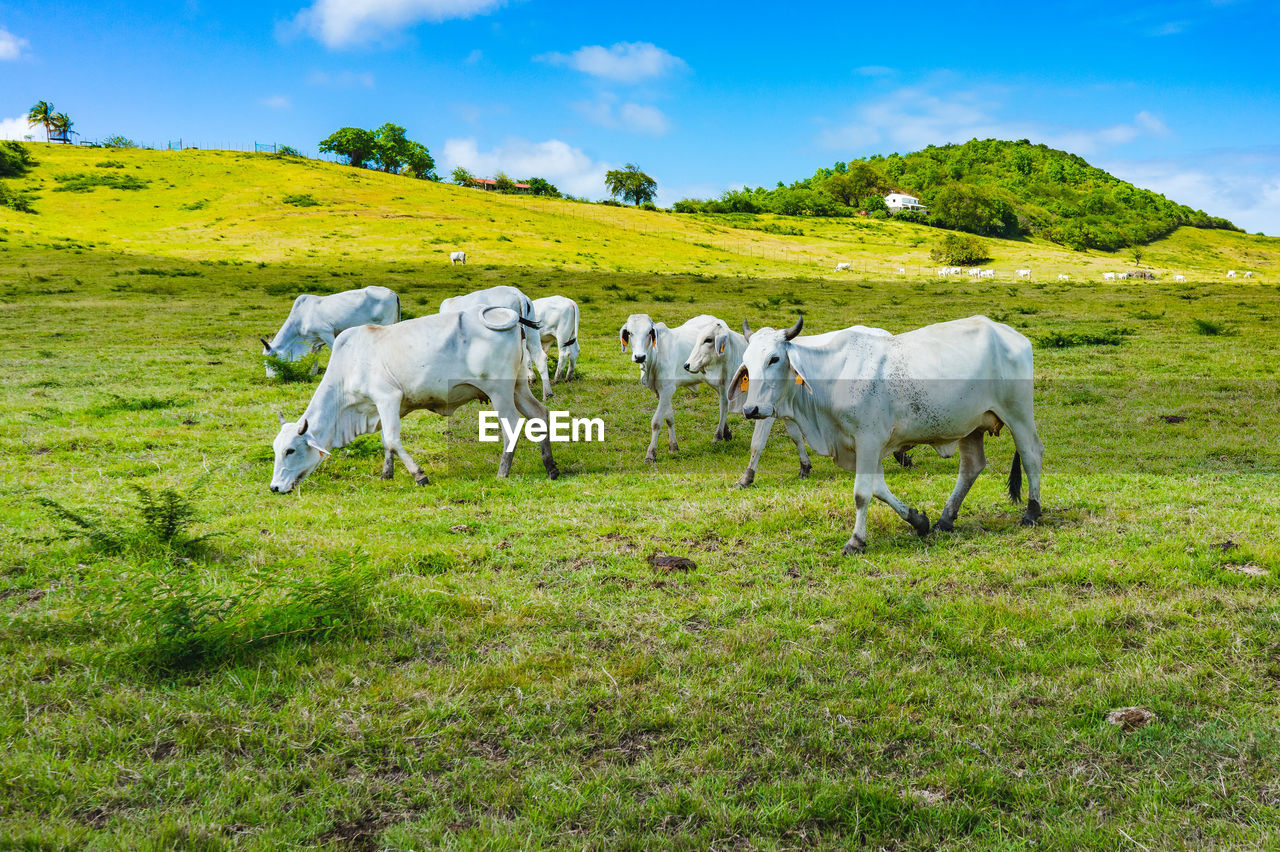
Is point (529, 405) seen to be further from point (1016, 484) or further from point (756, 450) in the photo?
point (1016, 484)

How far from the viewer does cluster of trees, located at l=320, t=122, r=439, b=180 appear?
4094 inches

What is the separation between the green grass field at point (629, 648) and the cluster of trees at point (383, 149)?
329ft

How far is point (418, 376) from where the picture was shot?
33.6 ft

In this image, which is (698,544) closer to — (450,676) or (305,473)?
(450,676)

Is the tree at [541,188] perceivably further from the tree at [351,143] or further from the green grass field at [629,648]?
the green grass field at [629,648]

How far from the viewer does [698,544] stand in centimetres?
764

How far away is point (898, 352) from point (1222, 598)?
3137mm

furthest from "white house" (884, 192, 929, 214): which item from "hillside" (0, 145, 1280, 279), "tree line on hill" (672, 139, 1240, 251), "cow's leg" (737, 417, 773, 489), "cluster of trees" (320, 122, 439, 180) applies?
"cow's leg" (737, 417, 773, 489)

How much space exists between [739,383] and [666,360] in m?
4.45

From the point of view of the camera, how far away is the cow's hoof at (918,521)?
7477mm

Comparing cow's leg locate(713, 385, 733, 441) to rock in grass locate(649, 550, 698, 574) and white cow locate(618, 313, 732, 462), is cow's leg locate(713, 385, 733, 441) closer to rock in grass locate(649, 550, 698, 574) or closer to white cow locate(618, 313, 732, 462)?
white cow locate(618, 313, 732, 462)

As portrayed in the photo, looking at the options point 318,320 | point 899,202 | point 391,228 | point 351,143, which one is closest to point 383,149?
point 351,143

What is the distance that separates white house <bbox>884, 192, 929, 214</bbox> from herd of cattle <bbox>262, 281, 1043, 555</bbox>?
11052cm

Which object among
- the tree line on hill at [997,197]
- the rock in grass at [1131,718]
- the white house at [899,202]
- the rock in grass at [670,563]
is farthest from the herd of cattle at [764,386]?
the white house at [899,202]
